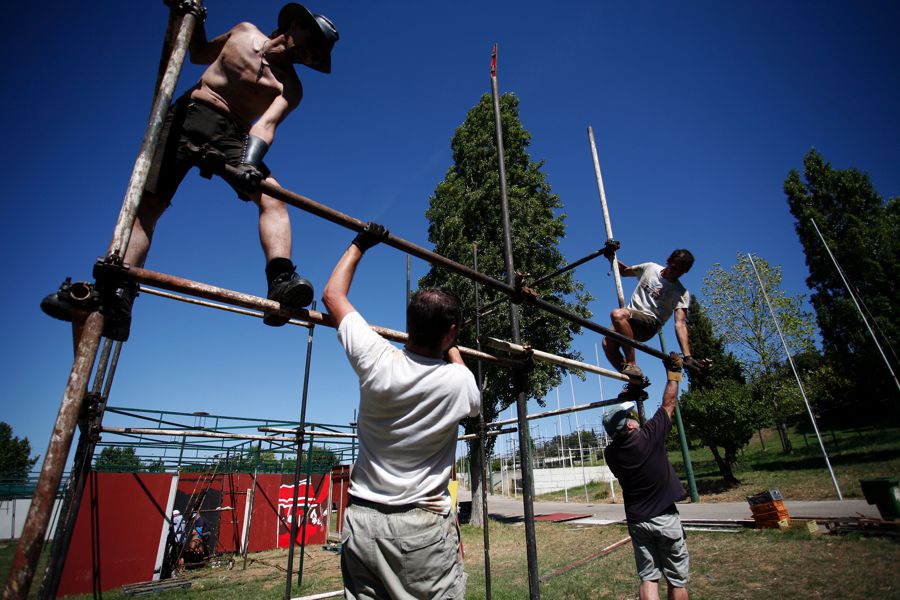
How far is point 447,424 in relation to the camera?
163 centimetres

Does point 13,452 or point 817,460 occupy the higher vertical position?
point 13,452

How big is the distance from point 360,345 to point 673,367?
127 inches

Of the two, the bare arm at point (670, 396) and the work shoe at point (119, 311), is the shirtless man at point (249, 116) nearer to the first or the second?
the work shoe at point (119, 311)

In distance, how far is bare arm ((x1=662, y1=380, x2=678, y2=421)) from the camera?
3.78 metres

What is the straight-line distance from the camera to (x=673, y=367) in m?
3.79

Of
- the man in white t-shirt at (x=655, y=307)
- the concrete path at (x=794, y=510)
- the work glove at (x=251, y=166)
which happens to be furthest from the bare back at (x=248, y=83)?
the concrete path at (x=794, y=510)

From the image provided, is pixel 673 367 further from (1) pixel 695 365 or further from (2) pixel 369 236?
(2) pixel 369 236

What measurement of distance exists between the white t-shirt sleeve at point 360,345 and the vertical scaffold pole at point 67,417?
72 cm

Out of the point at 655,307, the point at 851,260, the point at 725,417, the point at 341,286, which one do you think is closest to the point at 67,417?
the point at 341,286

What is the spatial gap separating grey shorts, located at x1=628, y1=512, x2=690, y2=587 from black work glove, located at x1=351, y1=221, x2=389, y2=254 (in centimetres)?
335

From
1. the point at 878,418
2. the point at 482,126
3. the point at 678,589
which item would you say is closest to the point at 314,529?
the point at 678,589

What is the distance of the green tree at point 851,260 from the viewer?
19.8 meters

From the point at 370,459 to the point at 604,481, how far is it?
3184 cm

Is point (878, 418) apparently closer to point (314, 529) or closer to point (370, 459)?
point (314, 529)
